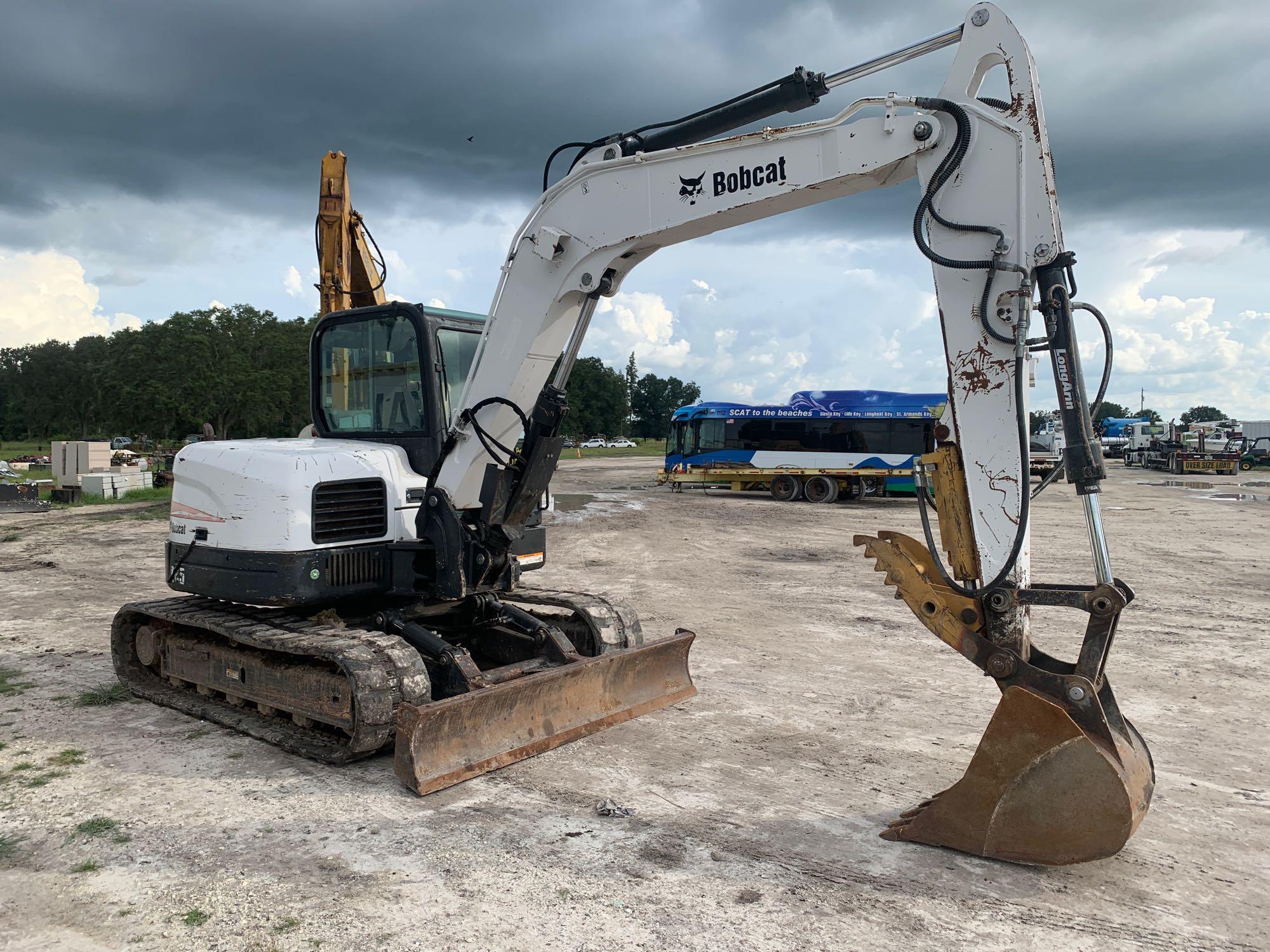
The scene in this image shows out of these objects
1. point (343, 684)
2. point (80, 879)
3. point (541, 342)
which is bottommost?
point (80, 879)

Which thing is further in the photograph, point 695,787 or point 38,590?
point 38,590

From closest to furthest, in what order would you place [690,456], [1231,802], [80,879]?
1. [80,879]
2. [1231,802]
3. [690,456]

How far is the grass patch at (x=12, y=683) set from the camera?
22.8ft

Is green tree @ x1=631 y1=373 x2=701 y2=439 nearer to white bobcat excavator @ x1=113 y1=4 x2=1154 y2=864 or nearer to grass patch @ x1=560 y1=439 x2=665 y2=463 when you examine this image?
grass patch @ x1=560 y1=439 x2=665 y2=463

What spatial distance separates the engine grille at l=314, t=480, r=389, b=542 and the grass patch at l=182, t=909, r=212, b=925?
244 cm

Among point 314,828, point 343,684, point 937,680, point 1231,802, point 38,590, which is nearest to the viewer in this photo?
point 314,828

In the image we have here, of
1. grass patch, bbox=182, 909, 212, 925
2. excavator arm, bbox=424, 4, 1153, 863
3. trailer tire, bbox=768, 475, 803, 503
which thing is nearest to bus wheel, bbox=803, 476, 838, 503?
trailer tire, bbox=768, 475, 803, 503

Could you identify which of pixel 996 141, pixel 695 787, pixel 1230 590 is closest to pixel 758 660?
pixel 695 787

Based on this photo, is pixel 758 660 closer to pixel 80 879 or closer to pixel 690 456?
pixel 80 879

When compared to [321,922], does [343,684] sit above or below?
above

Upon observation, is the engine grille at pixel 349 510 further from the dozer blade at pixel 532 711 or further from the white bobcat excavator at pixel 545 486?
the dozer blade at pixel 532 711

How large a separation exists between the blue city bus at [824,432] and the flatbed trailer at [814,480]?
0.10 metres

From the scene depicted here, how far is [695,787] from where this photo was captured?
16.8 ft

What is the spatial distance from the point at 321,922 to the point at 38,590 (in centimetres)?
999
